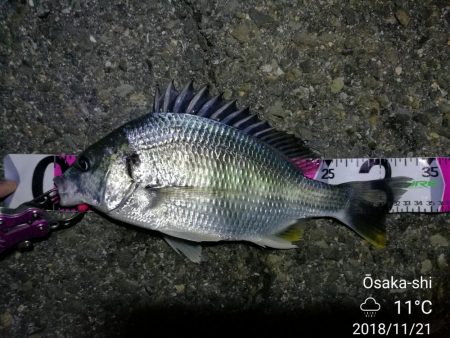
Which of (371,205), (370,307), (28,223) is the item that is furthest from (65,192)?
(370,307)

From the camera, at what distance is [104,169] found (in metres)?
1.73

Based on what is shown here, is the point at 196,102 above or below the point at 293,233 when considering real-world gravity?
above

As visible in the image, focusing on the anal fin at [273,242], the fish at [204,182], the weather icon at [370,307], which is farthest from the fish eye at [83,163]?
the weather icon at [370,307]

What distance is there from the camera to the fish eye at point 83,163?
175 centimetres

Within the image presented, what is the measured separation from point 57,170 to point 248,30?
1168mm

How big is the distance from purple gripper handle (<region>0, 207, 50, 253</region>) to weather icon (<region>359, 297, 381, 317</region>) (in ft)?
5.25

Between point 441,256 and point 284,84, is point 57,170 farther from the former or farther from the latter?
point 441,256

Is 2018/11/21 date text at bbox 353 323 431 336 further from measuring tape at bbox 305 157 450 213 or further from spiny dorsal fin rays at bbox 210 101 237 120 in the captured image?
spiny dorsal fin rays at bbox 210 101 237 120

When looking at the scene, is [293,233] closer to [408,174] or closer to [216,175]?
[216,175]

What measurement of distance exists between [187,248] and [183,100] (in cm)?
68

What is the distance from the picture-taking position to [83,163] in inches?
68.8

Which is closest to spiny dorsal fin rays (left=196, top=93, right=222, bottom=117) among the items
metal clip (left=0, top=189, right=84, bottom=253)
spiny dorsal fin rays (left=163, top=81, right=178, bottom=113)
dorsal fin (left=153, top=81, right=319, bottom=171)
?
dorsal fin (left=153, top=81, right=319, bottom=171)

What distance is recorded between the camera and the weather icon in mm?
2100

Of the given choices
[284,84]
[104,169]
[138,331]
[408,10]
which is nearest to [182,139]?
[104,169]
